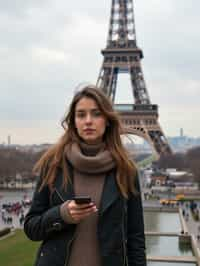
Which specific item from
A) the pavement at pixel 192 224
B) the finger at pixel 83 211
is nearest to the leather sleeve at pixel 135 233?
the finger at pixel 83 211

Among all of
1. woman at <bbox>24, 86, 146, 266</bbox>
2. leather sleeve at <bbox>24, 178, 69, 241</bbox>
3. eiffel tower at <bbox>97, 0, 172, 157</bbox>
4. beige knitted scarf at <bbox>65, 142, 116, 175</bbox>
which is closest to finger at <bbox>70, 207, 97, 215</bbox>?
woman at <bbox>24, 86, 146, 266</bbox>

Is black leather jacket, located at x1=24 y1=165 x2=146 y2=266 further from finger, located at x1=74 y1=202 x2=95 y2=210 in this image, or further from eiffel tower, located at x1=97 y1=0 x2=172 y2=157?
eiffel tower, located at x1=97 y1=0 x2=172 y2=157

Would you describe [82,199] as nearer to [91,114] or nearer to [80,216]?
[80,216]

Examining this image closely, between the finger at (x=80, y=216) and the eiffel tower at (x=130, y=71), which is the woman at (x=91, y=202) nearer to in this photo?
the finger at (x=80, y=216)

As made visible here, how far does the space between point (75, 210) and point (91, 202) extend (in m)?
0.09

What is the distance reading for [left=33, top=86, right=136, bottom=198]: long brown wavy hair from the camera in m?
2.68

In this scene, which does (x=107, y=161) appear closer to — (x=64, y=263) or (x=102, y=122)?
(x=102, y=122)

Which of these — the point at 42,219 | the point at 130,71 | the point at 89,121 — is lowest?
the point at 42,219

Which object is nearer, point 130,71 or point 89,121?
point 89,121

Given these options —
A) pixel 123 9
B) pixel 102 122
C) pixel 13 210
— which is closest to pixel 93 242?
pixel 102 122

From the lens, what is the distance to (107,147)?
2811mm

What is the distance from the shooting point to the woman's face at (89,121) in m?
2.77

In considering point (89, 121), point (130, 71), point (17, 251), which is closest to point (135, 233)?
point (89, 121)

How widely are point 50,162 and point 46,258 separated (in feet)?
1.68
